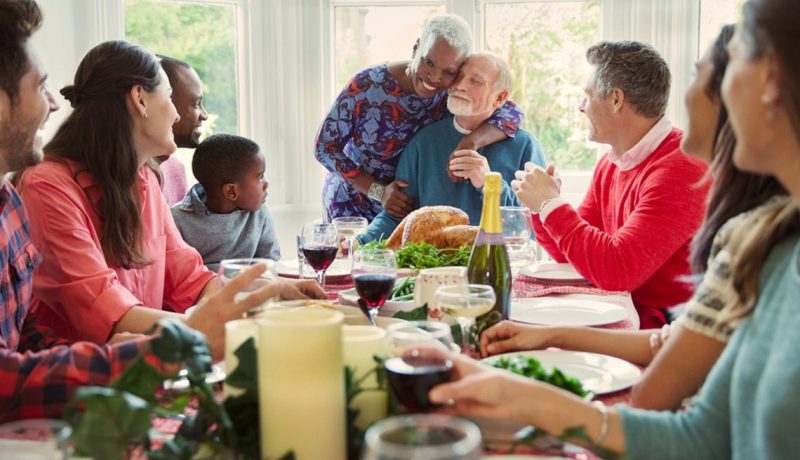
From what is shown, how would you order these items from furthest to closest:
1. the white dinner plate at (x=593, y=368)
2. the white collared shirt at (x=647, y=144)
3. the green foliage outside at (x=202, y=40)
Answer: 1. the green foliage outside at (x=202, y=40)
2. the white collared shirt at (x=647, y=144)
3. the white dinner plate at (x=593, y=368)

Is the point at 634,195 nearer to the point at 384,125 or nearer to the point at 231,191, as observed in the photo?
the point at 384,125

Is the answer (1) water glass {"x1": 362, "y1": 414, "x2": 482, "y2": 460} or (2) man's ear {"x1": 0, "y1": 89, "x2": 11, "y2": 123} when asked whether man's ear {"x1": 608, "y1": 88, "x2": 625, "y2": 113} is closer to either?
(2) man's ear {"x1": 0, "y1": 89, "x2": 11, "y2": 123}

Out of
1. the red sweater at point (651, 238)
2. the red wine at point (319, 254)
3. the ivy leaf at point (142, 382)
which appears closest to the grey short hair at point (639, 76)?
the red sweater at point (651, 238)

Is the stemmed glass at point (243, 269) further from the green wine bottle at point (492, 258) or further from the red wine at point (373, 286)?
the green wine bottle at point (492, 258)

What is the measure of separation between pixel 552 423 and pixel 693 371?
29cm

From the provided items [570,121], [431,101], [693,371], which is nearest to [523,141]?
[431,101]

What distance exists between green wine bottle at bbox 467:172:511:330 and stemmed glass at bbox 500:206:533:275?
57cm

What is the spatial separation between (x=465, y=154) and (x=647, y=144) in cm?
96

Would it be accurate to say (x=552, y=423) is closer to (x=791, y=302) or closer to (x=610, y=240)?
(x=791, y=302)

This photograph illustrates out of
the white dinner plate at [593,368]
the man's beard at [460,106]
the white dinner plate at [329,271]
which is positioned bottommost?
the white dinner plate at [329,271]

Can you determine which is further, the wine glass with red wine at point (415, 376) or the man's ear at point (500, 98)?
the man's ear at point (500, 98)

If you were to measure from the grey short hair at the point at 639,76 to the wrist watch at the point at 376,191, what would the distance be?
1378 mm

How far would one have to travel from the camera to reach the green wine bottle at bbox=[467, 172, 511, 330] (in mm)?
1711

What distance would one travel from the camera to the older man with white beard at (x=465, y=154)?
3.28 metres
